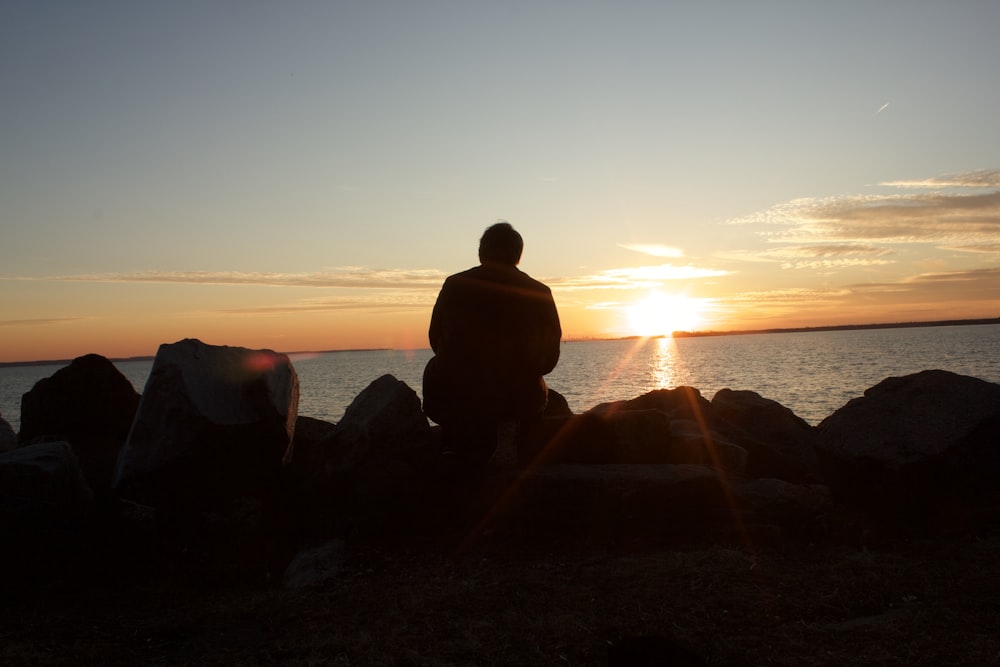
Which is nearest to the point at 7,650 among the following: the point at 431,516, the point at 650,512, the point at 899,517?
the point at 431,516

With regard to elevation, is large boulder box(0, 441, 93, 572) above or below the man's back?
below

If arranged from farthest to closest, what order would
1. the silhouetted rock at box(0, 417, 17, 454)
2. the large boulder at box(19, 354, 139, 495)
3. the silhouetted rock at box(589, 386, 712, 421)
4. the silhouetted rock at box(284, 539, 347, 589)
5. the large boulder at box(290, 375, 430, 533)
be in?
1. the silhouetted rock at box(589, 386, 712, 421)
2. the silhouetted rock at box(0, 417, 17, 454)
3. the large boulder at box(19, 354, 139, 495)
4. the large boulder at box(290, 375, 430, 533)
5. the silhouetted rock at box(284, 539, 347, 589)

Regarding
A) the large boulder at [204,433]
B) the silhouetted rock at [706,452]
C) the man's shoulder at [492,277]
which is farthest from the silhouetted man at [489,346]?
the silhouetted rock at [706,452]

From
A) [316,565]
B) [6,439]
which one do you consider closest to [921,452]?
[316,565]

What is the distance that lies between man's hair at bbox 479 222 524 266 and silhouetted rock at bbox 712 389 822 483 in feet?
15.7

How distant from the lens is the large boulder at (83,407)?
9617mm

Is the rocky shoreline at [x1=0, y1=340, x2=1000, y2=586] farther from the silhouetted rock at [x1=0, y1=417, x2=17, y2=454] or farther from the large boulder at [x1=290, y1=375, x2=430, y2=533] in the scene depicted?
the silhouetted rock at [x1=0, y1=417, x2=17, y2=454]

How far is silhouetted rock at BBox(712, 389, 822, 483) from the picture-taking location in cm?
1092

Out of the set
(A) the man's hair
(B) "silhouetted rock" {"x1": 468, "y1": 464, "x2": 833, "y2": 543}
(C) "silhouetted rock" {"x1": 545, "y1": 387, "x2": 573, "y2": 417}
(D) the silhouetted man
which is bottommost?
(B) "silhouetted rock" {"x1": 468, "y1": 464, "x2": 833, "y2": 543}

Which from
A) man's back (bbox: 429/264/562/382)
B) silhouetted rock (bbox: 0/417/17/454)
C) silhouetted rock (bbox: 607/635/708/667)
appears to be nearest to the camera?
silhouetted rock (bbox: 607/635/708/667)

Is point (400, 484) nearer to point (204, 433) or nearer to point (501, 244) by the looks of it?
Answer: point (204, 433)

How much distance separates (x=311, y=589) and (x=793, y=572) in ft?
13.5

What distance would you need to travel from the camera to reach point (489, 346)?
8156mm

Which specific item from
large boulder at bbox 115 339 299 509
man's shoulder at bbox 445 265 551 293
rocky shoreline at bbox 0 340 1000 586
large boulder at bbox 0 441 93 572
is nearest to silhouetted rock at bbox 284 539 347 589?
rocky shoreline at bbox 0 340 1000 586
